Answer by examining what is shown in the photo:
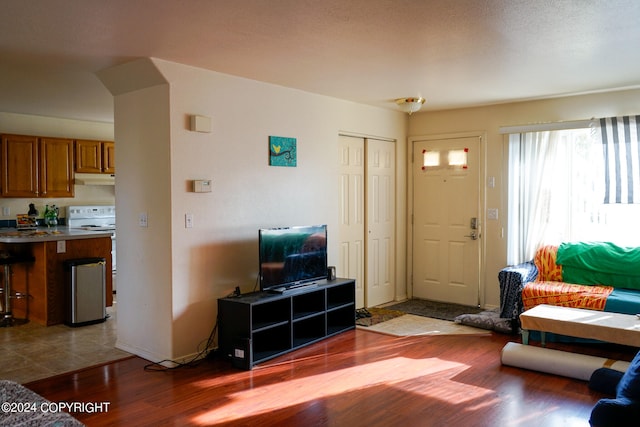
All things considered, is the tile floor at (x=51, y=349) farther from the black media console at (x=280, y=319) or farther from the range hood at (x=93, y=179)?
the range hood at (x=93, y=179)

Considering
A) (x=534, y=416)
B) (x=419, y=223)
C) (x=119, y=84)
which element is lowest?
(x=534, y=416)

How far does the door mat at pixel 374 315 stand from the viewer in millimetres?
5410

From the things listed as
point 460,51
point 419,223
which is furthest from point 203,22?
point 419,223

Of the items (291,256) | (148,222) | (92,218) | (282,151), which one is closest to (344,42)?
(282,151)

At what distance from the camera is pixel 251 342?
3969 millimetres

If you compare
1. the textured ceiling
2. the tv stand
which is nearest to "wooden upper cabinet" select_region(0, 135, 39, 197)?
the textured ceiling

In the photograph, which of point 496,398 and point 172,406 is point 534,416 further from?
point 172,406

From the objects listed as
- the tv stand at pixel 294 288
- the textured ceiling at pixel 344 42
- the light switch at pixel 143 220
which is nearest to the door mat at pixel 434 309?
the tv stand at pixel 294 288

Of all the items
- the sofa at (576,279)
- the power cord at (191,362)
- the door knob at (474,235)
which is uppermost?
the door knob at (474,235)

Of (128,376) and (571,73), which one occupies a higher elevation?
(571,73)

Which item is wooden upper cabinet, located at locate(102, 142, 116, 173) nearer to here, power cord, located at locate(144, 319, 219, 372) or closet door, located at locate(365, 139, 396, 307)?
closet door, located at locate(365, 139, 396, 307)

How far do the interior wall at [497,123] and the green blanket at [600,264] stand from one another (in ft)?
2.79

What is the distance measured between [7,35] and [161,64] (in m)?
1.02

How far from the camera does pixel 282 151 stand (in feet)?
16.0
